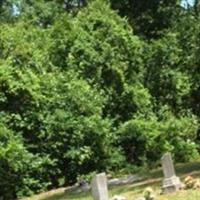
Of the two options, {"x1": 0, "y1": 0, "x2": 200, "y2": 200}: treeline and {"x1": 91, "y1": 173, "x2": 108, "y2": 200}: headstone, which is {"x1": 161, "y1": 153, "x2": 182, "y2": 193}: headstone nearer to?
{"x1": 91, "y1": 173, "x2": 108, "y2": 200}: headstone

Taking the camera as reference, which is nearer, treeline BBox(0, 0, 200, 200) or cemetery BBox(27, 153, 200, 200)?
cemetery BBox(27, 153, 200, 200)

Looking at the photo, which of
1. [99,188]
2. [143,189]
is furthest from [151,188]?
[99,188]

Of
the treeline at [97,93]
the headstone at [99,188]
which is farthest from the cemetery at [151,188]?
the treeline at [97,93]

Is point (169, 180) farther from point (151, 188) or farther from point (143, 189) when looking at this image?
point (143, 189)

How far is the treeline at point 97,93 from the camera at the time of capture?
2183 cm

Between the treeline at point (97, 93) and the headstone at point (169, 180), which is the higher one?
the treeline at point (97, 93)

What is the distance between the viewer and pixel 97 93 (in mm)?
24938

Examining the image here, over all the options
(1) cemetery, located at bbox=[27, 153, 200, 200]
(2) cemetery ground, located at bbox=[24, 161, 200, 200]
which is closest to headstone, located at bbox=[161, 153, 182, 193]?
(1) cemetery, located at bbox=[27, 153, 200, 200]

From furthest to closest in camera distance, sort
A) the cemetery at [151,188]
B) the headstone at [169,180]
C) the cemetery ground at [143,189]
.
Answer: the headstone at [169,180]
the cemetery ground at [143,189]
the cemetery at [151,188]

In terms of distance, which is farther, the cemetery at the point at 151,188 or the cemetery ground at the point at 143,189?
the cemetery ground at the point at 143,189

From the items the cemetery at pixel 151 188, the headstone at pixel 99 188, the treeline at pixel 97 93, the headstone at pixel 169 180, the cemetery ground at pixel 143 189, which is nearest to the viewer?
the headstone at pixel 99 188

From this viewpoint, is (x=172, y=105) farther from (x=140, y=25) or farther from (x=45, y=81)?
(x=45, y=81)

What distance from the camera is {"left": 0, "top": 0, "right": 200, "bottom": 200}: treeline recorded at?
21828mm

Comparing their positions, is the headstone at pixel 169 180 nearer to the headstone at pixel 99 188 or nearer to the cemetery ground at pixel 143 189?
the cemetery ground at pixel 143 189
